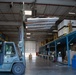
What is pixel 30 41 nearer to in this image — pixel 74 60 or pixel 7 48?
pixel 74 60

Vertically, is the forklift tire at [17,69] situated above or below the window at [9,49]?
below

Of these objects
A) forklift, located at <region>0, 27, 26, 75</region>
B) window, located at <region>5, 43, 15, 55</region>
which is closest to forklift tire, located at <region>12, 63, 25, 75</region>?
forklift, located at <region>0, 27, 26, 75</region>

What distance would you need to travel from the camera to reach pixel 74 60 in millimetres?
11953

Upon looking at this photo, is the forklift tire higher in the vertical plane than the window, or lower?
lower

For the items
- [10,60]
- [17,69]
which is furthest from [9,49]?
[17,69]

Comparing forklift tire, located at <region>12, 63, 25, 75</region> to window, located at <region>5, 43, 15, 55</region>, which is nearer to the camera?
forklift tire, located at <region>12, 63, 25, 75</region>

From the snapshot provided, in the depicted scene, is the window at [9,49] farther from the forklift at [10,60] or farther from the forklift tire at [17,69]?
the forklift tire at [17,69]

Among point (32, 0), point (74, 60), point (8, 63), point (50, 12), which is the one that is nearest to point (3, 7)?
point (32, 0)

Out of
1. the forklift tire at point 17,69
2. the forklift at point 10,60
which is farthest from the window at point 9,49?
the forklift tire at point 17,69

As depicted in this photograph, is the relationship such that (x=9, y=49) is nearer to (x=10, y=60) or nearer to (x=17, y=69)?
(x=10, y=60)

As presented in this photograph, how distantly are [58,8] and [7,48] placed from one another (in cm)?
596

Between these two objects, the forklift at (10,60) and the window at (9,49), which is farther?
the window at (9,49)

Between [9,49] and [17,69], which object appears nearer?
[17,69]

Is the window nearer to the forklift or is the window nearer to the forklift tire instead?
the forklift
